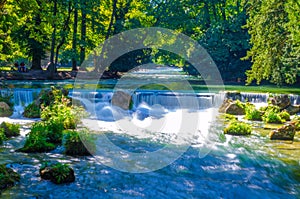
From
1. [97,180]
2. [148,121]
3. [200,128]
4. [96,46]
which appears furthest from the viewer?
[96,46]

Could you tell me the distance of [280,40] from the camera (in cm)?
1479

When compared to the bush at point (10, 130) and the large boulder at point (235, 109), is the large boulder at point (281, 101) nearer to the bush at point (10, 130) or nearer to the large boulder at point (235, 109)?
the large boulder at point (235, 109)

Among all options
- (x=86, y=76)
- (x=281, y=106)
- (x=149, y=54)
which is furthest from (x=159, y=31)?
(x=281, y=106)

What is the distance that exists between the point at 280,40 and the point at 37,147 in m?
10.9

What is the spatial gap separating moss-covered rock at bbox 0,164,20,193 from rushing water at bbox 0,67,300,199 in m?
0.17

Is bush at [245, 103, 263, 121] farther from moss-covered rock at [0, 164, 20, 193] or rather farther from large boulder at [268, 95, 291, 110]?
moss-covered rock at [0, 164, 20, 193]

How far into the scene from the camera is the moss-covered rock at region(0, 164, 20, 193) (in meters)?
8.38

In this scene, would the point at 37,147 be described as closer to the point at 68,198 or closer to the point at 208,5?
the point at 68,198

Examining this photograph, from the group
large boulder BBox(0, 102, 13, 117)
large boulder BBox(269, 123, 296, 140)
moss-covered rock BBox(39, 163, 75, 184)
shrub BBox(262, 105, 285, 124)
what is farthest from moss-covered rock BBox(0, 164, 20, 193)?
shrub BBox(262, 105, 285, 124)

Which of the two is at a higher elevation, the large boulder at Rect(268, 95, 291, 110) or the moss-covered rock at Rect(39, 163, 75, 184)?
the large boulder at Rect(268, 95, 291, 110)

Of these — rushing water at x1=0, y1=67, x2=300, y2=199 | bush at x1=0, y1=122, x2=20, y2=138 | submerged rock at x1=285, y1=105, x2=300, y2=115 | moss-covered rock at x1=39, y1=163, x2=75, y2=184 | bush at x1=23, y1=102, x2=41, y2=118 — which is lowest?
rushing water at x1=0, y1=67, x2=300, y2=199

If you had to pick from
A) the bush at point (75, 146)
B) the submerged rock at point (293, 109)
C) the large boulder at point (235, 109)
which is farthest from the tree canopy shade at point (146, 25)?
the bush at point (75, 146)

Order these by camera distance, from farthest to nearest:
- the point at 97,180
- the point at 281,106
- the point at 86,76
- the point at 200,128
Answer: the point at 86,76
the point at 281,106
the point at 200,128
the point at 97,180

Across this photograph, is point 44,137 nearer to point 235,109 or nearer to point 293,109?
point 235,109
